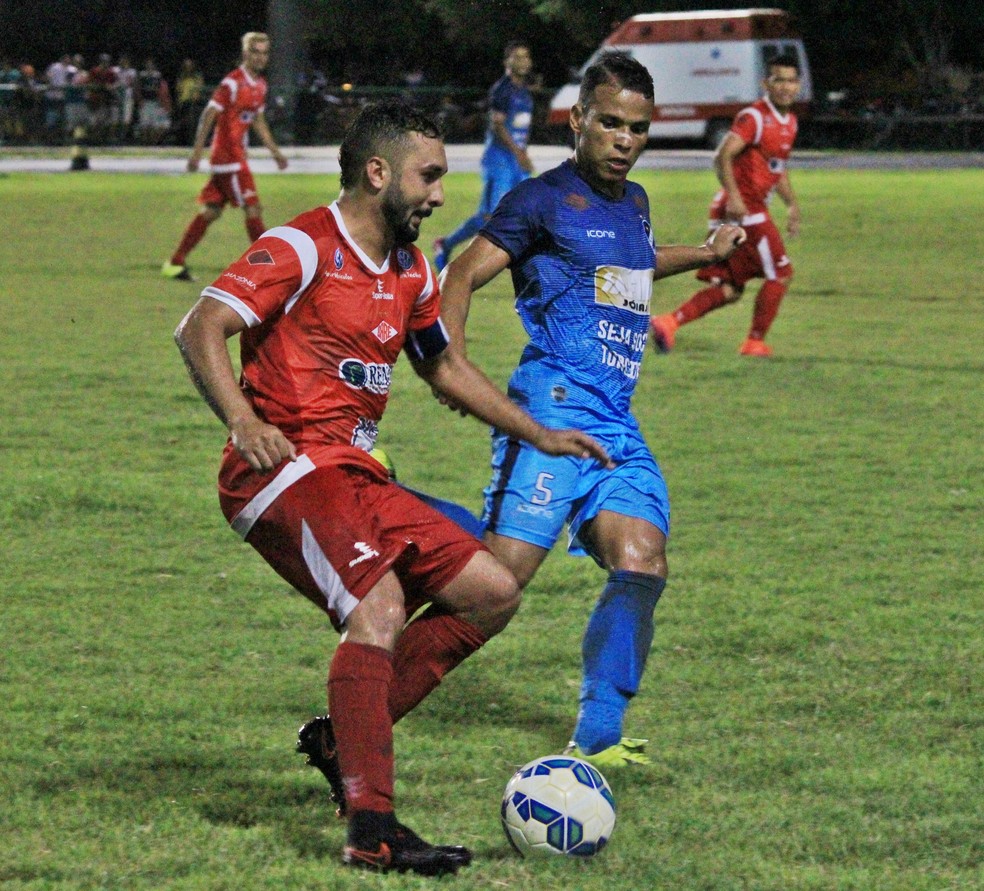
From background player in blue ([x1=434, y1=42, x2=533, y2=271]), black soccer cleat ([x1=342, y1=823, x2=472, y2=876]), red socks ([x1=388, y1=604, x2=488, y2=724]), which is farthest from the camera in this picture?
background player in blue ([x1=434, y1=42, x2=533, y2=271])

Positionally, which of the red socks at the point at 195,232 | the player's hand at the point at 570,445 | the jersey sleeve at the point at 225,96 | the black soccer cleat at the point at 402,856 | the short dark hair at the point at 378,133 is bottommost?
the red socks at the point at 195,232

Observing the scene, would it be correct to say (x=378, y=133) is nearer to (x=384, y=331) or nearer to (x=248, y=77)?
(x=384, y=331)

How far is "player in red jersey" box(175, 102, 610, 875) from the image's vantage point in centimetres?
391

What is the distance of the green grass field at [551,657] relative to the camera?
13.5 ft

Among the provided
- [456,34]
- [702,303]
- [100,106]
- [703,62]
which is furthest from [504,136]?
[456,34]

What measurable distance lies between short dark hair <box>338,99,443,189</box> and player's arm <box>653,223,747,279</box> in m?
1.34

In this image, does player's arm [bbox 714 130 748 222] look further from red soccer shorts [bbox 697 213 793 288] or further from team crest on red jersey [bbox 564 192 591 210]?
team crest on red jersey [bbox 564 192 591 210]

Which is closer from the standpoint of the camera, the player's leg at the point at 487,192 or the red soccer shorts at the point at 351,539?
the red soccer shorts at the point at 351,539

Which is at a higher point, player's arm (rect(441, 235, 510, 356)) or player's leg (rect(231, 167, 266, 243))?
player's arm (rect(441, 235, 510, 356))

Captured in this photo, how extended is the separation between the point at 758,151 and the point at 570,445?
27.1ft

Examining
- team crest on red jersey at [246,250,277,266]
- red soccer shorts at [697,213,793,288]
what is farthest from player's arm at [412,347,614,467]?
red soccer shorts at [697,213,793,288]

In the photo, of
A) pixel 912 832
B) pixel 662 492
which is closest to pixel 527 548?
pixel 662 492

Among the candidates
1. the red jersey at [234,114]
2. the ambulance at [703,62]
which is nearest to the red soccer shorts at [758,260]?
the red jersey at [234,114]

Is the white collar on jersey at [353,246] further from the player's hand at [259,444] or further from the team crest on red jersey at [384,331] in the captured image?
the player's hand at [259,444]
